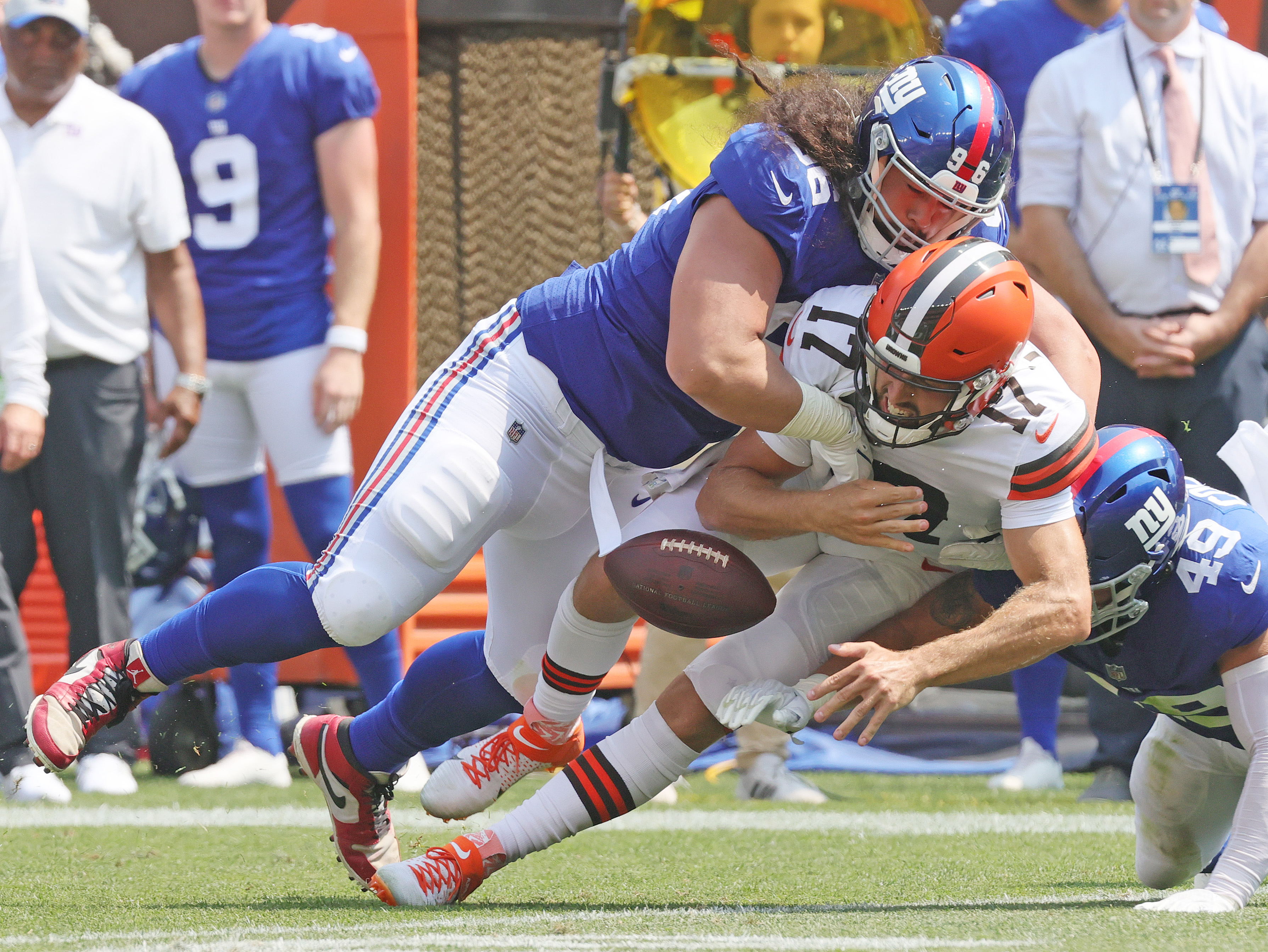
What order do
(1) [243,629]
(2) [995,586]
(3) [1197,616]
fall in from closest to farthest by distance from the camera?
(3) [1197,616], (2) [995,586], (1) [243,629]

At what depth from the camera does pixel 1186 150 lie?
490 cm

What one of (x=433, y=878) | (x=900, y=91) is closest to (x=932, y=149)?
(x=900, y=91)

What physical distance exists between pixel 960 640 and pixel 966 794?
7.93 ft

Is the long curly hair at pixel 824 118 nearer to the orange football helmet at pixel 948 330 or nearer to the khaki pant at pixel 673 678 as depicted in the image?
the orange football helmet at pixel 948 330

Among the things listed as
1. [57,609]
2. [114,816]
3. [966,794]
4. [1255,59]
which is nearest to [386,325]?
[57,609]

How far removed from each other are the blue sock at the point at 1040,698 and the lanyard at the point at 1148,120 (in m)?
1.52

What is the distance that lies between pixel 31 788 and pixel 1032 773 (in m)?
2.90

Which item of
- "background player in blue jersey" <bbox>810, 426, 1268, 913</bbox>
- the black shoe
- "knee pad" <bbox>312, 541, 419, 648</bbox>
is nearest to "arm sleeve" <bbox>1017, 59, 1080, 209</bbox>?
the black shoe

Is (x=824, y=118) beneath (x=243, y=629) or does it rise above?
above

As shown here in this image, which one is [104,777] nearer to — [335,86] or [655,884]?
[655,884]

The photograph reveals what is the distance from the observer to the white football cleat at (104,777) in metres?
4.75

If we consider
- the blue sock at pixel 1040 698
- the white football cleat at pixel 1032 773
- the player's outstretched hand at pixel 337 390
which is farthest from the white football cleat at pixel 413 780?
the blue sock at pixel 1040 698

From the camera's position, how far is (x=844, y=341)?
293 centimetres

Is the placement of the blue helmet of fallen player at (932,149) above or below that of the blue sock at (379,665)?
above
